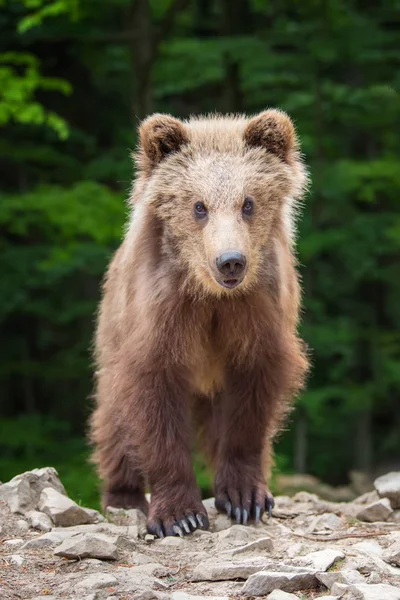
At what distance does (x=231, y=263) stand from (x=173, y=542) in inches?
64.0

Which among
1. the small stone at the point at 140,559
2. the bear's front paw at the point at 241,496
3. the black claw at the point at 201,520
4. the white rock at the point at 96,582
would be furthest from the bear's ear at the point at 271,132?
the white rock at the point at 96,582

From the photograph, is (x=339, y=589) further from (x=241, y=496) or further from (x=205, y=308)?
(x=205, y=308)

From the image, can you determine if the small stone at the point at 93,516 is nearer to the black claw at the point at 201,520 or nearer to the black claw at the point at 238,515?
the black claw at the point at 201,520

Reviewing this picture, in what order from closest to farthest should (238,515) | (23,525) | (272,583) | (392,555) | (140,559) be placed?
(272,583), (392,555), (140,559), (23,525), (238,515)

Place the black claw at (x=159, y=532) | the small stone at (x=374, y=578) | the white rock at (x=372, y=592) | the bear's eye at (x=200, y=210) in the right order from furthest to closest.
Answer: the black claw at (x=159, y=532)
the bear's eye at (x=200, y=210)
the small stone at (x=374, y=578)
the white rock at (x=372, y=592)

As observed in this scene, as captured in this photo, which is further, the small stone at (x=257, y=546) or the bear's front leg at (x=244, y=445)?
the bear's front leg at (x=244, y=445)

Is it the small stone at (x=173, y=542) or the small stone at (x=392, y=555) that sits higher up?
the small stone at (x=392, y=555)

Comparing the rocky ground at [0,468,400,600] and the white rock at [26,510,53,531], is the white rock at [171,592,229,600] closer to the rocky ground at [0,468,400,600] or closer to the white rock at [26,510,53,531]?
the rocky ground at [0,468,400,600]

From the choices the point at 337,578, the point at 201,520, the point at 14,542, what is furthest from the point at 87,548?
the point at 337,578

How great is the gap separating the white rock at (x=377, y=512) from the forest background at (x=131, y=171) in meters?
4.11

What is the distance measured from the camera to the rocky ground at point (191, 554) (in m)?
4.10

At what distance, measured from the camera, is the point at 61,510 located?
5.21 metres

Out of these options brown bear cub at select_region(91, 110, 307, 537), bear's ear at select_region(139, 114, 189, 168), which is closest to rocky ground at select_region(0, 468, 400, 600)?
brown bear cub at select_region(91, 110, 307, 537)

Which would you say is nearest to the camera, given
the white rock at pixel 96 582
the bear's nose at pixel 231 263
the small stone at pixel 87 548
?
the white rock at pixel 96 582
